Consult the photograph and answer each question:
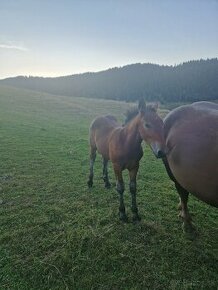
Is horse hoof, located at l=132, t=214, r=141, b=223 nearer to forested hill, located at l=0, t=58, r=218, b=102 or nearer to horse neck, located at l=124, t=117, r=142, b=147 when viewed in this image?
horse neck, located at l=124, t=117, r=142, b=147

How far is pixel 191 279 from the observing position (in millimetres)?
4504

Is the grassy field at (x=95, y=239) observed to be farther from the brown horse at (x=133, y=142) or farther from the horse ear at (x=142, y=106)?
the horse ear at (x=142, y=106)

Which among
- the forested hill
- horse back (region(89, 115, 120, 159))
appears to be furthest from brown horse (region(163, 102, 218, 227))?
the forested hill

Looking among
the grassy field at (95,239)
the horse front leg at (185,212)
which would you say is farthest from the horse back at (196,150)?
the grassy field at (95,239)

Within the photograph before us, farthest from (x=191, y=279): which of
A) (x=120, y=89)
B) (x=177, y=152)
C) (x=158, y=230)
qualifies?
(x=120, y=89)

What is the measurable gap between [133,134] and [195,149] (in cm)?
140

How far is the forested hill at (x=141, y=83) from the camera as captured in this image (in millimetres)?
109375

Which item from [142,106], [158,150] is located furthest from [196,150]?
[142,106]

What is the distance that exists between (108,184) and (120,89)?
377 feet

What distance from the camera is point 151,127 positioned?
5.21 metres

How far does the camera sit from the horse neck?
591 cm

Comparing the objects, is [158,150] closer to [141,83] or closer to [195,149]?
[195,149]

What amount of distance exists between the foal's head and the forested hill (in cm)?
9269

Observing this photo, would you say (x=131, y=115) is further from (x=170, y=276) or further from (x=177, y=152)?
(x=170, y=276)
